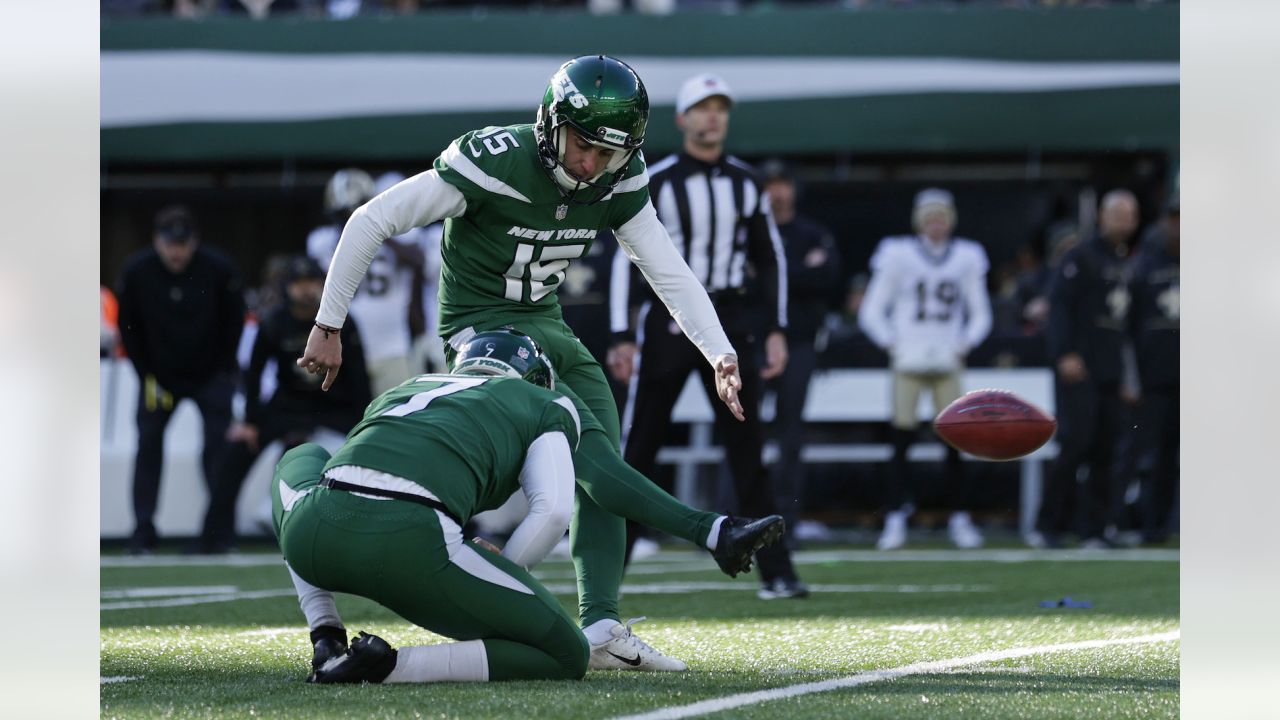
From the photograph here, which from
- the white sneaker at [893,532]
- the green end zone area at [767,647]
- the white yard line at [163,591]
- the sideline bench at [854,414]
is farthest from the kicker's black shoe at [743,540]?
the sideline bench at [854,414]

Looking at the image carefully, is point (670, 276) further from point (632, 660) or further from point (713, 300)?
point (713, 300)

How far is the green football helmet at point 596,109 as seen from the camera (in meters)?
4.56

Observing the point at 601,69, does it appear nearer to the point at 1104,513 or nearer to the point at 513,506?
the point at 513,506

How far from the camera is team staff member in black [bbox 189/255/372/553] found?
9914mm

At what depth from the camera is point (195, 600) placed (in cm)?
Result: 697

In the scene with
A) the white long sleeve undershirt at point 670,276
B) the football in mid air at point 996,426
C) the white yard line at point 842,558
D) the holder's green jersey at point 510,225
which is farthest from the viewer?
the white yard line at point 842,558

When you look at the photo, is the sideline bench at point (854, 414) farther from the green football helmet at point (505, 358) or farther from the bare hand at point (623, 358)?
the green football helmet at point (505, 358)

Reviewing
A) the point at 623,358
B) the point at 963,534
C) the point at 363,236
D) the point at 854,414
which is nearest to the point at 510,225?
the point at 363,236

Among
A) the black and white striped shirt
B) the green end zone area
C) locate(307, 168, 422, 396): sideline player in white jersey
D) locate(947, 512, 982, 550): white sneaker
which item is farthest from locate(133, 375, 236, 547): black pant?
locate(947, 512, 982, 550): white sneaker

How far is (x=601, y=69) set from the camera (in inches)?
182

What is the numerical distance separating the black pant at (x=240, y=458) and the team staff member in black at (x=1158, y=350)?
468 centimetres

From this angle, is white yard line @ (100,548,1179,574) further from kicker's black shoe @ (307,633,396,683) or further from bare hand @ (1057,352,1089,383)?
kicker's black shoe @ (307,633,396,683)
